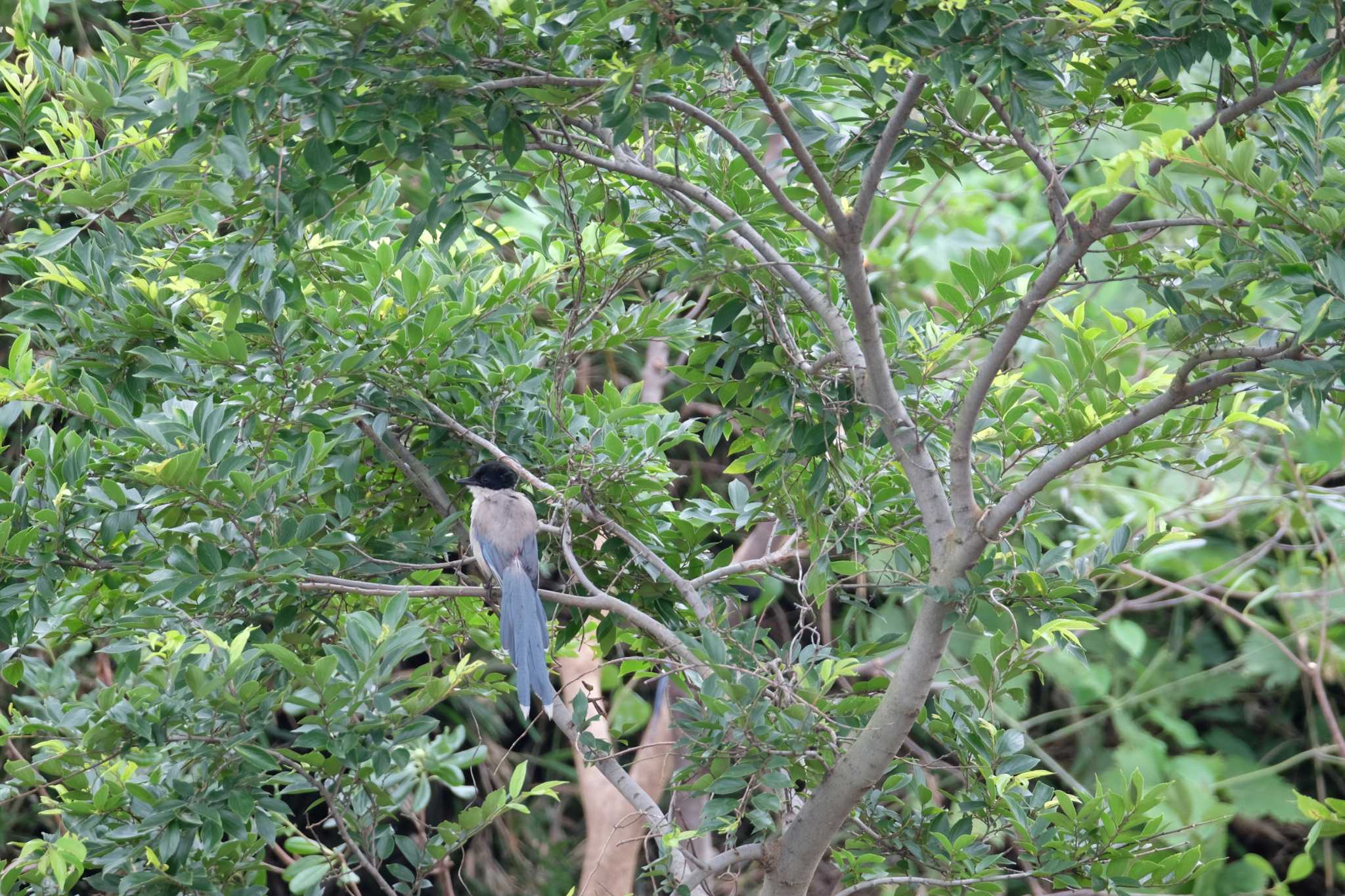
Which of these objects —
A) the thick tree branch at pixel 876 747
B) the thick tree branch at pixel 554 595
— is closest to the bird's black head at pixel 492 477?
the thick tree branch at pixel 554 595

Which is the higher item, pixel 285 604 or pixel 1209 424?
pixel 1209 424

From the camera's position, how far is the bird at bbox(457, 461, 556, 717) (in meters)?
3.42

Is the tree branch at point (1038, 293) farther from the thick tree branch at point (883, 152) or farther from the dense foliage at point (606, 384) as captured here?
the thick tree branch at point (883, 152)

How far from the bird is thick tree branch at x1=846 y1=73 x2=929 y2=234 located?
1.24m

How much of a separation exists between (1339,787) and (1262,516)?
63.0 inches

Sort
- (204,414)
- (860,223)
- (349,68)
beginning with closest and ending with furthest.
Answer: (349,68), (860,223), (204,414)

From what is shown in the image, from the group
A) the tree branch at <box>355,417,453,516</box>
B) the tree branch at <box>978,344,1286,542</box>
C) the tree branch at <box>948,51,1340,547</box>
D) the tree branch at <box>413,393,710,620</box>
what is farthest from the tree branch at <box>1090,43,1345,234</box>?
the tree branch at <box>355,417,453,516</box>

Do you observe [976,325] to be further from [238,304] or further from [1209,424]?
[238,304]

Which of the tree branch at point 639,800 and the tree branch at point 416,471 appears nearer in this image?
the tree branch at point 639,800

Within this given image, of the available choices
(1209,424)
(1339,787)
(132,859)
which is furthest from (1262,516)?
(132,859)

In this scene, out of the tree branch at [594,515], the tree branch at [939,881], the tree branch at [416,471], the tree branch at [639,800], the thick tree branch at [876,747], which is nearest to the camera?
the thick tree branch at [876,747]

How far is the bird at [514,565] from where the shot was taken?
11.2 ft

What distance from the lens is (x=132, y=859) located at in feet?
9.37

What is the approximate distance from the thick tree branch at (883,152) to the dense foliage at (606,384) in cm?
1
